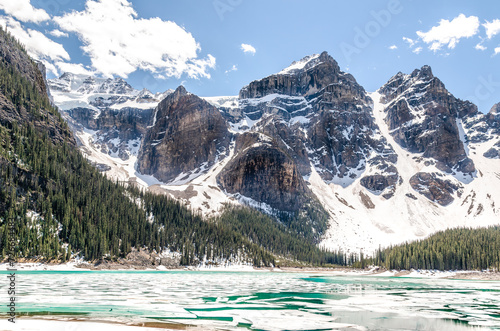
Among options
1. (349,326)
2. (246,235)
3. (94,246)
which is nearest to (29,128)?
(94,246)

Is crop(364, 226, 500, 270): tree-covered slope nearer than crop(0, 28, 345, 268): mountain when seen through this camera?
No

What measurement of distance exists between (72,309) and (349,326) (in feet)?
48.0

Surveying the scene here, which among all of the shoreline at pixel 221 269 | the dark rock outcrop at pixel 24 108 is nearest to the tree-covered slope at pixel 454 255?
the shoreline at pixel 221 269

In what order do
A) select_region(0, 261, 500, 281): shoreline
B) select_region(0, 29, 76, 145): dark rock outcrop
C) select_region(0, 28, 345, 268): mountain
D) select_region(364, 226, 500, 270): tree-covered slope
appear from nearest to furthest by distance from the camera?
select_region(0, 261, 500, 281): shoreline → select_region(0, 28, 345, 268): mountain → select_region(0, 29, 76, 145): dark rock outcrop → select_region(364, 226, 500, 270): tree-covered slope

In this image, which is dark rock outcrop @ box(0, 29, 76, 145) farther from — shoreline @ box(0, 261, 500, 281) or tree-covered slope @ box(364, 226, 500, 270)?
tree-covered slope @ box(364, 226, 500, 270)

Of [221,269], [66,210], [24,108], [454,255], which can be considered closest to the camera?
[66,210]

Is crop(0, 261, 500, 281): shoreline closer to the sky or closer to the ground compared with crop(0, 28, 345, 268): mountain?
closer to the ground

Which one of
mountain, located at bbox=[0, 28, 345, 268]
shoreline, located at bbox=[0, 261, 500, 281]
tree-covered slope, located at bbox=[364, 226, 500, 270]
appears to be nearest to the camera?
shoreline, located at bbox=[0, 261, 500, 281]

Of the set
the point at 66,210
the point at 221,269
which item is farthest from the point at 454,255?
the point at 66,210

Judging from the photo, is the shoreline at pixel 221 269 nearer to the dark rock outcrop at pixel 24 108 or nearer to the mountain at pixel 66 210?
the mountain at pixel 66 210

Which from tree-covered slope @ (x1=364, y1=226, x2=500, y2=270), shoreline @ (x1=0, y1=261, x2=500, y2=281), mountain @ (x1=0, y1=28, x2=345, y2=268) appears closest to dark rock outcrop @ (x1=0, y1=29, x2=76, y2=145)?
mountain @ (x1=0, y1=28, x2=345, y2=268)

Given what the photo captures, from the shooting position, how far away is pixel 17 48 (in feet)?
522

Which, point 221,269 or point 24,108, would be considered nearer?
point 221,269

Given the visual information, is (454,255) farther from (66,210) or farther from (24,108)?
(24,108)
